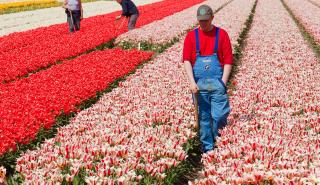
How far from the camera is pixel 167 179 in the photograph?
22.2 feet

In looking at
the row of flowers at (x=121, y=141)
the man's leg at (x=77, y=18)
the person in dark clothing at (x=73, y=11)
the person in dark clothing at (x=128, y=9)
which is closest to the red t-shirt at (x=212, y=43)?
the row of flowers at (x=121, y=141)

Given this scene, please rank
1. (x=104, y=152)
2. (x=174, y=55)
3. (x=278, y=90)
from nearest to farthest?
1. (x=104, y=152)
2. (x=278, y=90)
3. (x=174, y=55)

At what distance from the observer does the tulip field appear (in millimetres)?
6328

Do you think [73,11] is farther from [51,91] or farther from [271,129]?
[271,129]

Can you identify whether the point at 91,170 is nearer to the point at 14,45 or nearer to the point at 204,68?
the point at 204,68

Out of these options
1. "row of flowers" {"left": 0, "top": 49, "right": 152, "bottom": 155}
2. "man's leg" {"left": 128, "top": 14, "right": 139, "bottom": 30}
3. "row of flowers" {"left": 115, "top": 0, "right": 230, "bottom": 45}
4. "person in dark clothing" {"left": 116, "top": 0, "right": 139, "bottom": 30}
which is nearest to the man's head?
"row of flowers" {"left": 0, "top": 49, "right": 152, "bottom": 155}

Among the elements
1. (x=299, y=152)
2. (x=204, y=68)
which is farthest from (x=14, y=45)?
(x=299, y=152)

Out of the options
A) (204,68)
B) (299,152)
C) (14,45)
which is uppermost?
(204,68)

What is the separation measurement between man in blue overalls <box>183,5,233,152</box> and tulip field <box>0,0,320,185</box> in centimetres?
55

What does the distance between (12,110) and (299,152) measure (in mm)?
6088

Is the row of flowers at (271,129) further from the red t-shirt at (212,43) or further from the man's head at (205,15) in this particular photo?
the man's head at (205,15)

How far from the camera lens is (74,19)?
2631 centimetres

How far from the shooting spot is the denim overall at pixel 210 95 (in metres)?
7.69

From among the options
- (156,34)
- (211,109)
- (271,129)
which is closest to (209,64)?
(211,109)
